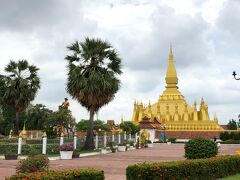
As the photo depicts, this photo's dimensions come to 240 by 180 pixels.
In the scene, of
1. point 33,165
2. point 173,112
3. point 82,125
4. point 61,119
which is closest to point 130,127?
point 82,125

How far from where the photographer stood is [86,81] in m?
28.0

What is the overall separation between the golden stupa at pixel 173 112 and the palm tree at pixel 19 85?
24714mm

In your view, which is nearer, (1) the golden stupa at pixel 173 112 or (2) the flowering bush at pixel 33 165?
(2) the flowering bush at pixel 33 165

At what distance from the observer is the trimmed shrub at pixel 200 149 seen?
58.6 ft

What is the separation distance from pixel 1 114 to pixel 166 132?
25854 mm

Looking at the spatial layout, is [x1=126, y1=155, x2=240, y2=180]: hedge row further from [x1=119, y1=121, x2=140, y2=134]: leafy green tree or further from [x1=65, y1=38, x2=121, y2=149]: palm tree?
[x1=119, y1=121, x2=140, y2=134]: leafy green tree

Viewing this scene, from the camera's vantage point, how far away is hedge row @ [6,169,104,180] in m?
9.09

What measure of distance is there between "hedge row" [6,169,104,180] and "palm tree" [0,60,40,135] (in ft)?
87.1

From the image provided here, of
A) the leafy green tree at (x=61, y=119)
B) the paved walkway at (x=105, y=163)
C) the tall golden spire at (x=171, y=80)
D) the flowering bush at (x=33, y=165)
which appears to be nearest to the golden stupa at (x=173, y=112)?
the tall golden spire at (x=171, y=80)

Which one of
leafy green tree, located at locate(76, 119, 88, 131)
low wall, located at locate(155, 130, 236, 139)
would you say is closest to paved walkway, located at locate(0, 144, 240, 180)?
leafy green tree, located at locate(76, 119, 88, 131)

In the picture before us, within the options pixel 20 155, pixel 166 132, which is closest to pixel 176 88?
pixel 166 132

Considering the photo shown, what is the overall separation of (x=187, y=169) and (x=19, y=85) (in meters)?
26.5

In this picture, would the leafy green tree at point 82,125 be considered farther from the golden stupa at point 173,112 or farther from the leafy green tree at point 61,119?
the leafy green tree at point 61,119

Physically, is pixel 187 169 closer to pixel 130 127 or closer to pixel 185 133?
pixel 130 127
